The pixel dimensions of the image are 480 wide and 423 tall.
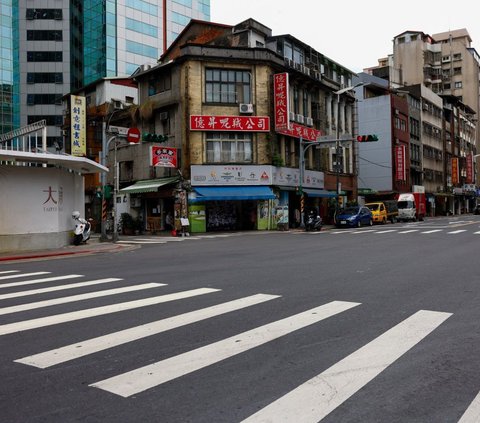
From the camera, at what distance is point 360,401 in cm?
345

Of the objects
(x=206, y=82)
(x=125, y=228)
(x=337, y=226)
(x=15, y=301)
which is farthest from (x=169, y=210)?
(x=15, y=301)

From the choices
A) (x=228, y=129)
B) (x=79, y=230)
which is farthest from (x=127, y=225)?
(x=79, y=230)

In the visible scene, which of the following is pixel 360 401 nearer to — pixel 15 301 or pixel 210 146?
pixel 15 301

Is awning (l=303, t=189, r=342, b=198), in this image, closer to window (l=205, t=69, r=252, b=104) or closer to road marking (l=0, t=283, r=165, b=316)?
window (l=205, t=69, r=252, b=104)

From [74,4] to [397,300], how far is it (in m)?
68.5

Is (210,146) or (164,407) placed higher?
(210,146)

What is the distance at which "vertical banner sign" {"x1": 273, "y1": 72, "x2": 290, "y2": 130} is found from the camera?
32688 mm

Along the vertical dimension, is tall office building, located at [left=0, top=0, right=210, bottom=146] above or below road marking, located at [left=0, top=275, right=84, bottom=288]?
above

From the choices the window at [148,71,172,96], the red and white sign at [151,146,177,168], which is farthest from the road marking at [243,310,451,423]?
the window at [148,71,172,96]

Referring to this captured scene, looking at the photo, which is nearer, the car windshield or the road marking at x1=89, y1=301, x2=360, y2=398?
the road marking at x1=89, y1=301, x2=360, y2=398

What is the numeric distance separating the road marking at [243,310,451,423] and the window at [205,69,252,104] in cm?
2894

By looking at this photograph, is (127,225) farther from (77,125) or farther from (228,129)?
(228,129)

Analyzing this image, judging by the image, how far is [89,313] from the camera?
6.35 metres

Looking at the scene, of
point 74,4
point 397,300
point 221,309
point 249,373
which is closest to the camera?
point 249,373
